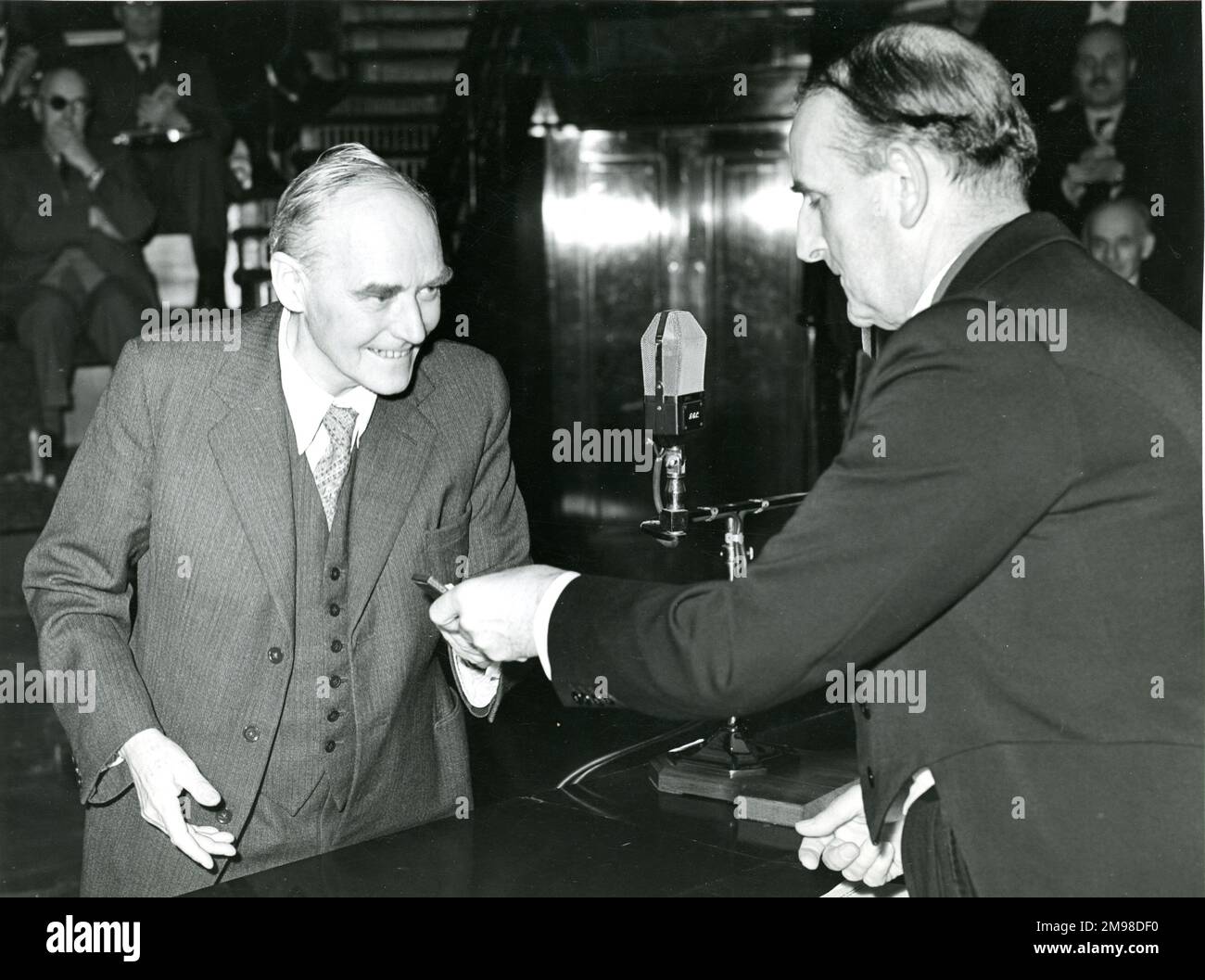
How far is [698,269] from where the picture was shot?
9.68 metres

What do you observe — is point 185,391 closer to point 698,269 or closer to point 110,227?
point 110,227

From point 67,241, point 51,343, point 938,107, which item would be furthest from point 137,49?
point 938,107

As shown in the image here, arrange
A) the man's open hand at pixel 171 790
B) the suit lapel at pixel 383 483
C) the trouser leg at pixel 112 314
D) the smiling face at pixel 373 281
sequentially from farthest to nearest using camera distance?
the trouser leg at pixel 112 314, the suit lapel at pixel 383 483, the smiling face at pixel 373 281, the man's open hand at pixel 171 790

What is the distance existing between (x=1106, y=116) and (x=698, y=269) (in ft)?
9.72

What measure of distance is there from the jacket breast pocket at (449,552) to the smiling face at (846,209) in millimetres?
910

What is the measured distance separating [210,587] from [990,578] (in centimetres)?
123

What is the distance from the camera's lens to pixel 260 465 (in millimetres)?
2131

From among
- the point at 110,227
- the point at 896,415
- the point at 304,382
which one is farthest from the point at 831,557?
the point at 110,227

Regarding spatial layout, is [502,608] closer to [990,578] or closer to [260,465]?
[990,578]

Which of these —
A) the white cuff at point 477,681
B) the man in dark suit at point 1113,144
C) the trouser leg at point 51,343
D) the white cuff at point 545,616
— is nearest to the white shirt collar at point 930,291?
the white cuff at point 545,616

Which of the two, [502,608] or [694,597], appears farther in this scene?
[502,608]

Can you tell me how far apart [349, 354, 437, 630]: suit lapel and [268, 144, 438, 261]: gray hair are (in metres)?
0.31

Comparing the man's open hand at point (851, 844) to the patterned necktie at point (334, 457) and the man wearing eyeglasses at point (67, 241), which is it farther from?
the man wearing eyeglasses at point (67, 241)

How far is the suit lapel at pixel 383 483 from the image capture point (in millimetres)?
2168
